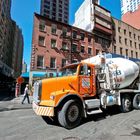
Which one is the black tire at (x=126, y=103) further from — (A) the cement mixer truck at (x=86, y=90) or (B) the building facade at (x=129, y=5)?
(B) the building facade at (x=129, y=5)

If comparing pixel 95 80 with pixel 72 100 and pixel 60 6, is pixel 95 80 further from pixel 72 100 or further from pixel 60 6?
pixel 60 6

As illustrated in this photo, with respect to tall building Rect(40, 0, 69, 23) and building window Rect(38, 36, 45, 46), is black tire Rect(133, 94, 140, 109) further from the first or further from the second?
tall building Rect(40, 0, 69, 23)

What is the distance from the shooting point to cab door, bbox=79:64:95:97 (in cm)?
866

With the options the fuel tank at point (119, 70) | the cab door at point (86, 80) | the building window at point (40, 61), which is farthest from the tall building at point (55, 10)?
the cab door at point (86, 80)

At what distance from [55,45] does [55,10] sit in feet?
249

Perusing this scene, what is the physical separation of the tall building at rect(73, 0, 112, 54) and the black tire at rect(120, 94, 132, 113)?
27.4m

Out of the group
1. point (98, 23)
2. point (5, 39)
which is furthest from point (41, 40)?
point (5, 39)

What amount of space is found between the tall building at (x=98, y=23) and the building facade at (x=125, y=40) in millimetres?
2640

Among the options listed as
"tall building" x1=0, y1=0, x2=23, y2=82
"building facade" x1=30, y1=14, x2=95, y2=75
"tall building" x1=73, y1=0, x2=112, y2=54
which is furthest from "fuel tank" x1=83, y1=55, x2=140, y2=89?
"tall building" x1=0, y1=0, x2=23, y2=82

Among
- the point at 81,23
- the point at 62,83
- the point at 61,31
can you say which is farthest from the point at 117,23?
the point at 62,83

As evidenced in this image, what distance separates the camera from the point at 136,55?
4616cm

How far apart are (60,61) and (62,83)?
2440 centimetres

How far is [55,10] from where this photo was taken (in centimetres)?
10181

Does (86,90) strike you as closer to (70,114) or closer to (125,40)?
(70,114)
